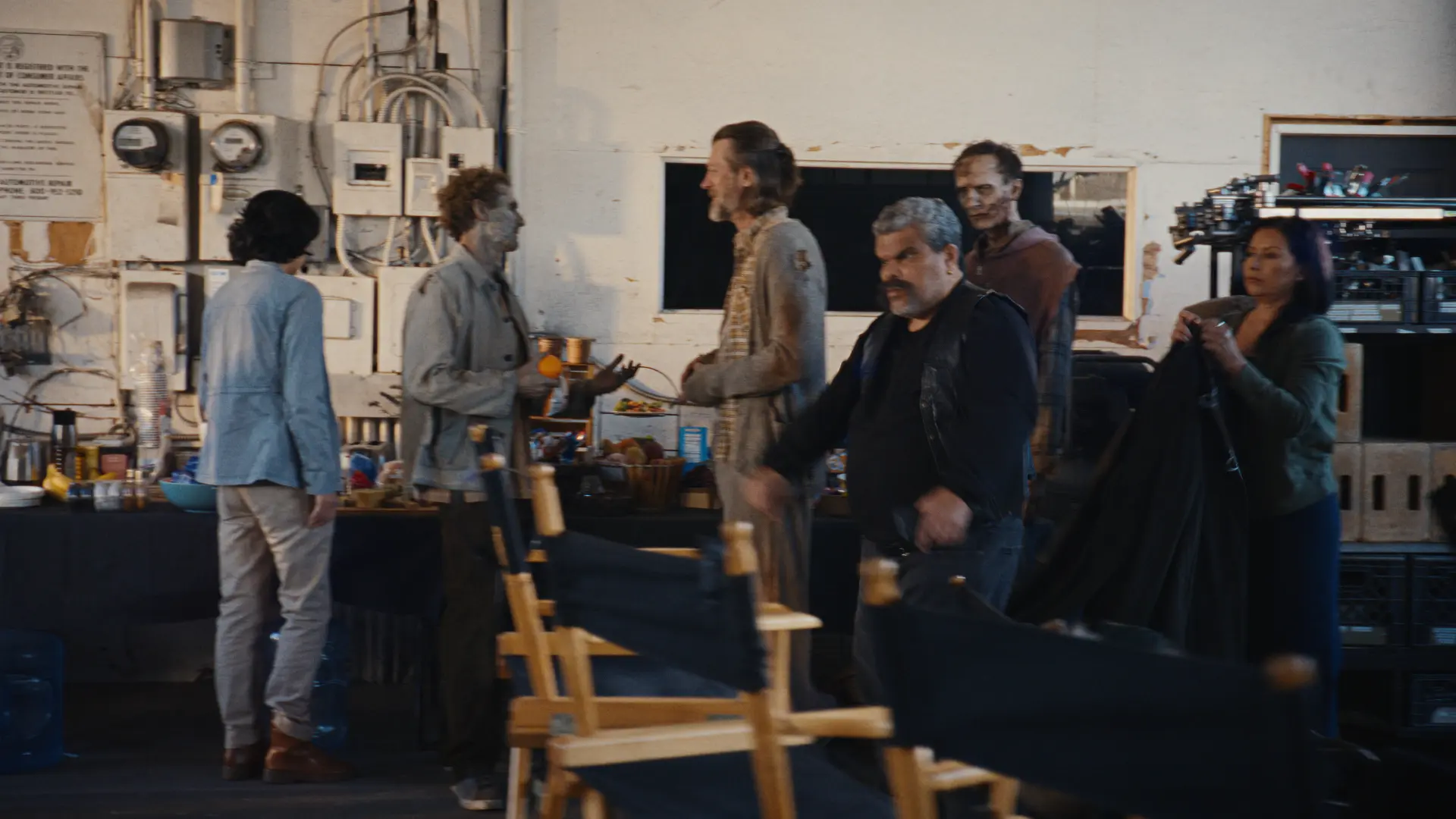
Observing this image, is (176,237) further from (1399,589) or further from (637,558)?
(1399,589)

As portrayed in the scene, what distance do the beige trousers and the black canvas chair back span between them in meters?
1.72

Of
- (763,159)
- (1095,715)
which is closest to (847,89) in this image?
(763,159)

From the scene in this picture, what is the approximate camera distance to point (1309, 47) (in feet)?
17.8

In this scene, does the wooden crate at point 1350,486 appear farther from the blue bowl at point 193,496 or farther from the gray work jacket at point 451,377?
the blue bowl at point 193,496

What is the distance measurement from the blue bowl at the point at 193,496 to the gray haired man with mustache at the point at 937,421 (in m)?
2.17

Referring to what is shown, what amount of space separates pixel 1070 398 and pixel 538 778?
1696 millimetres

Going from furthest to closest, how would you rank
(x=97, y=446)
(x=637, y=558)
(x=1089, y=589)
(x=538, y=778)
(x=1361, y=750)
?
1. (x=97, y=446)
2. (x=1361, y=750)
3. (x=538, y=778)
4. (x=1089, y=589)
5. (x=637, y=558)

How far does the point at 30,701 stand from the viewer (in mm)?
4047

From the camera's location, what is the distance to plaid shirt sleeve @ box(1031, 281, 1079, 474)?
3.48m

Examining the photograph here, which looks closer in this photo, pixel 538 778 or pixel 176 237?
pixel 538 778

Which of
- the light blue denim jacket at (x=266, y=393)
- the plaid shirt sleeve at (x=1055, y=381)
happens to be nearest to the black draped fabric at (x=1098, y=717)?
the plaid shirt sleeve at (x=1055, y=381)

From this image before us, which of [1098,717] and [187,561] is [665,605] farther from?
[187,561]

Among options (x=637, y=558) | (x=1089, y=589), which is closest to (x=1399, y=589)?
(x=1089, y=589)

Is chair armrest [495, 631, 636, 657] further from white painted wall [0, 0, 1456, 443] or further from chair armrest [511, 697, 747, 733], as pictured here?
white painted wall [0, 0, 1456, 443]
